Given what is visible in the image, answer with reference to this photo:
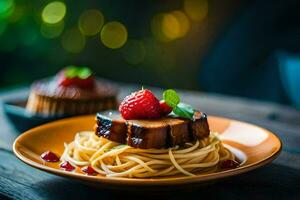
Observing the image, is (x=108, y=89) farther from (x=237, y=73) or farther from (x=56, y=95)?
(x=237, y=73)

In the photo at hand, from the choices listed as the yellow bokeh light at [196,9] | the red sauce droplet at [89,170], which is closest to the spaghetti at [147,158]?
the red sauce droplet at [89,170]

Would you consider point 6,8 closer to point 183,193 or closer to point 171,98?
point 171,98

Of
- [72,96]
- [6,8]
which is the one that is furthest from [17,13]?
[72,96]

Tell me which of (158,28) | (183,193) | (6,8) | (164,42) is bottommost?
(183,193)

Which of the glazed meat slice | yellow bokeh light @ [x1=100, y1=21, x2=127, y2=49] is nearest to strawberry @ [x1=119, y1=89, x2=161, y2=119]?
the glazed meat slice

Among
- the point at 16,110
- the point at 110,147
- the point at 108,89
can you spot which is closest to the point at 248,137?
the point at 110,147
